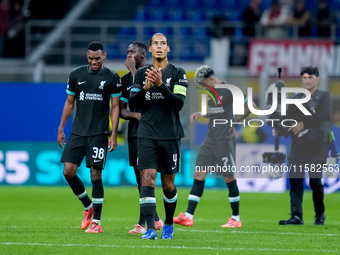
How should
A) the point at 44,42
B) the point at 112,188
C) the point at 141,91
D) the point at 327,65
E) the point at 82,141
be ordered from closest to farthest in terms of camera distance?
the point at 141,91 → the point at 82,141 → the point at 112,188 → the point at 327,65 → the point at 44,42

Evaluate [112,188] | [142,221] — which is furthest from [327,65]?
[142,221]

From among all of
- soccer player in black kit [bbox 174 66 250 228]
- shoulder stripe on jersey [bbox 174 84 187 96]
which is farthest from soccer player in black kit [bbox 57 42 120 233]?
soccer player in black kit [bbox 174 66 250 228]

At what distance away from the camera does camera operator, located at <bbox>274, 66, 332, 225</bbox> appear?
1100 centimetres

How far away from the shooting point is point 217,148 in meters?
10.8

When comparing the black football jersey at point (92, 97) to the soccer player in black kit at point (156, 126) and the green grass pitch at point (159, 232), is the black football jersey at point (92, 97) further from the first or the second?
the green grass pitch at point (159, 232)

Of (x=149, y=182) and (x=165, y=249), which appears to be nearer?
(x=165, y=249)

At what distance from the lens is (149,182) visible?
8266mm

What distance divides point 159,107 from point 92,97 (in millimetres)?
1263

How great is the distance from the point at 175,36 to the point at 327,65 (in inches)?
167

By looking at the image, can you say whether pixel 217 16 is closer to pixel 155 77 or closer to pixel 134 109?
pixel 134 109

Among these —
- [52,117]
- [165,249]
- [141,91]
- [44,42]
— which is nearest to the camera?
[165,249]

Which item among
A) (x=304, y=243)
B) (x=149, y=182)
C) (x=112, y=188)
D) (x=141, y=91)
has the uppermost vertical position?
(x=141, y=91)

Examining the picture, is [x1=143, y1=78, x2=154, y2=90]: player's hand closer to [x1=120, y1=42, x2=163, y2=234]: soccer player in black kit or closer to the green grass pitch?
[x1=120, y1=42, x2=163, y2=234]: soccer player in black kit

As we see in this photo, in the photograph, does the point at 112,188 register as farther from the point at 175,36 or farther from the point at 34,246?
the point at 34,246
